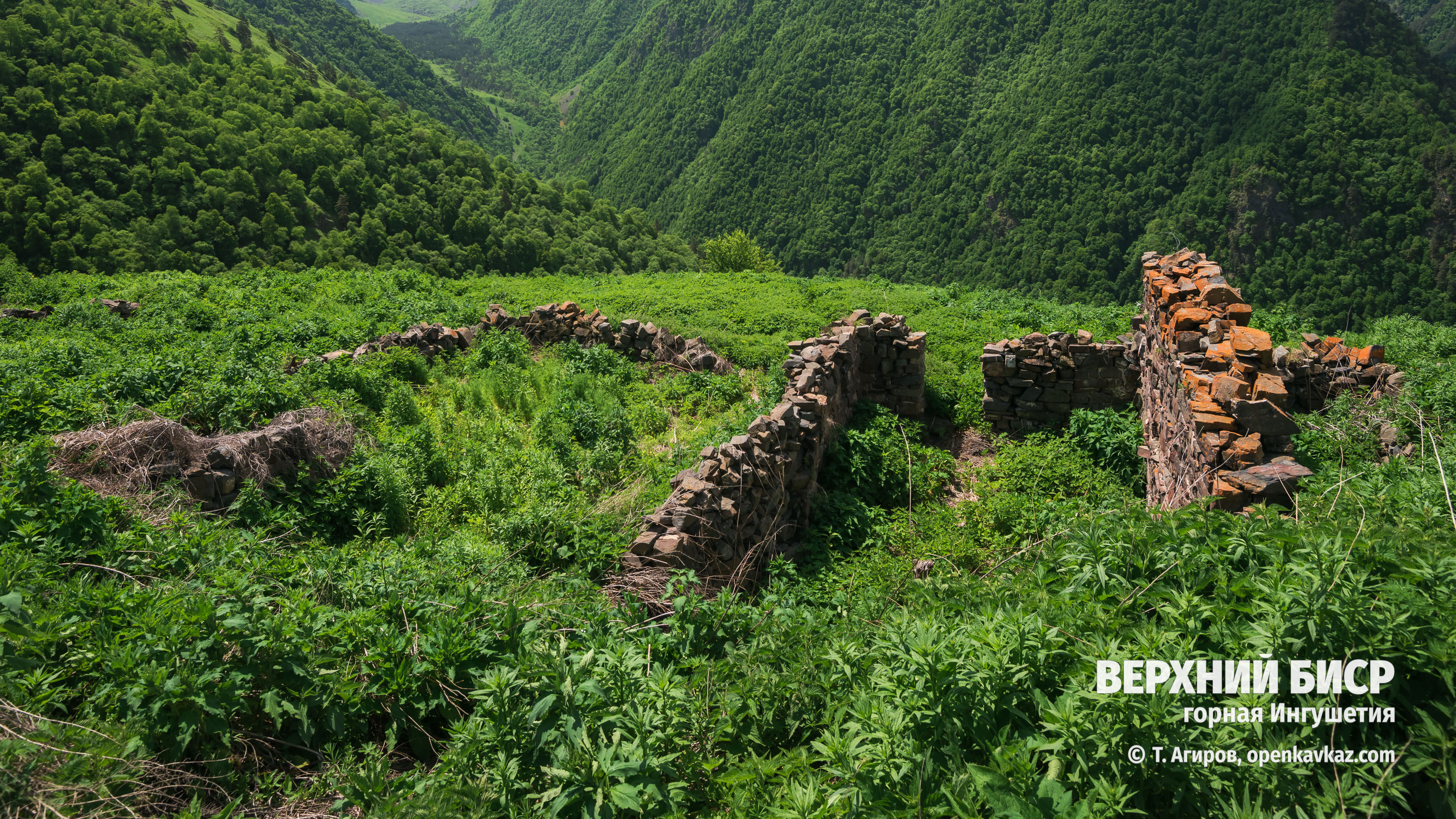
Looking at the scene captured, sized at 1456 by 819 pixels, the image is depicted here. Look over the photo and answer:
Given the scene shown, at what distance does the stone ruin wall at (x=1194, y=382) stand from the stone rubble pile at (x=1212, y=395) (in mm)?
14

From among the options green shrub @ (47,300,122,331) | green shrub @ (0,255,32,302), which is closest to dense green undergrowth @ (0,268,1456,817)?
green shrub @ (47,300,122,331)

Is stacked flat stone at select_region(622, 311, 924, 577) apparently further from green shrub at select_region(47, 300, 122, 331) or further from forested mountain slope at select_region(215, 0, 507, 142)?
forested mountain slope at select_region(215, 0, 507, 142)

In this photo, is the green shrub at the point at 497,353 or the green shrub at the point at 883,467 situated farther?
the green shrub at the point at 497,353

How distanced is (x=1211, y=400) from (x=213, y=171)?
44.5m

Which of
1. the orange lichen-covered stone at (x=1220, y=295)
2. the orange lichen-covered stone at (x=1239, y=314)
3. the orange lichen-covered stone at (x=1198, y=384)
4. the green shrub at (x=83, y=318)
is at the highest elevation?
the orange lichen-covered stone at (x=1220, y=295)

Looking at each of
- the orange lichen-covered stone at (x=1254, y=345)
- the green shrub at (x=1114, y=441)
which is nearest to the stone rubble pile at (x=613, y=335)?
the green shrub at (x=1114, y=441)

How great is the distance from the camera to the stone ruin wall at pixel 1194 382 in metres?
6.01

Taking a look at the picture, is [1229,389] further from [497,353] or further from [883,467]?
[497,353]

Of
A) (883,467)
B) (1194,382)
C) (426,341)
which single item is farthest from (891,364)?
(426,341)

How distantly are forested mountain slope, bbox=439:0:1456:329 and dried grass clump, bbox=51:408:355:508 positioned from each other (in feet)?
188

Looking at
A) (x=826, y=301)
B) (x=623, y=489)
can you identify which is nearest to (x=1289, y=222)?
(x=826, y=301)

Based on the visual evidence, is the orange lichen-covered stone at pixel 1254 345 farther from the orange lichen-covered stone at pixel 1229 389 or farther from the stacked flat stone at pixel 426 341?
the stacked flat stone at pixel 426 341

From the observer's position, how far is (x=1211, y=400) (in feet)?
21.8

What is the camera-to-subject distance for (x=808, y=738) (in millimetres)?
3670
